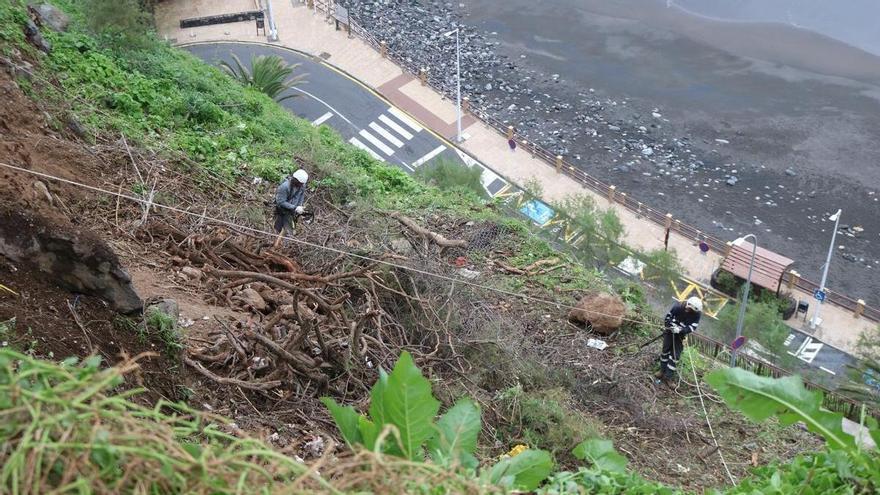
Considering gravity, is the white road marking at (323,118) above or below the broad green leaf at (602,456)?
below

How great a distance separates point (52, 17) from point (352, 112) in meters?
11.6

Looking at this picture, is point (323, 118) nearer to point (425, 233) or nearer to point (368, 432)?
point (425, 233)

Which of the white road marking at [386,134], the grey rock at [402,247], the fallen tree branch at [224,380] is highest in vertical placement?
the fallen tree branch at [224,380]

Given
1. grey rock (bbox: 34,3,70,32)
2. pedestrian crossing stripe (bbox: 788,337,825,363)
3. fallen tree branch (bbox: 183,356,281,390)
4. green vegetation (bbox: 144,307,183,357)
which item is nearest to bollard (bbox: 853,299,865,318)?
pedestrian crossing stripe (bbox: 788,337,825,363)

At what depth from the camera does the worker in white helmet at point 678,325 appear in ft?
30.6

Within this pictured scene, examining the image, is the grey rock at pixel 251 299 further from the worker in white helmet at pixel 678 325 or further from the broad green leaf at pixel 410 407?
the broad green leaf at pixel 410 407

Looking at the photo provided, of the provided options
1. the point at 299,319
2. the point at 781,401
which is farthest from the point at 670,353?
the point at 781,401

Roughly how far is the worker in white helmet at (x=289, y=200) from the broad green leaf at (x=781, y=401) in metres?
6.82

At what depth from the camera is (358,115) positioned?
2480 centimetres

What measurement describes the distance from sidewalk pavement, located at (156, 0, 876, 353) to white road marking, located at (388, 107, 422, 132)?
0.88ft

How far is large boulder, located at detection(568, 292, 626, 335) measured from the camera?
10344 mm

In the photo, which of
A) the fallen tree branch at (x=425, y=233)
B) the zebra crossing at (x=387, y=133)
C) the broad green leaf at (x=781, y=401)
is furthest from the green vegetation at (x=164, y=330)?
the zebra crossing at (x=387, y=133)

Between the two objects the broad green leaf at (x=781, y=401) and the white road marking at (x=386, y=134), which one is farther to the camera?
the white road marking at (x=386, y=134)

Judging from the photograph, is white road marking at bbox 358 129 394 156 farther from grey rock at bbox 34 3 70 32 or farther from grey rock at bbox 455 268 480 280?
grey rock at bbox 455 268 480 280
